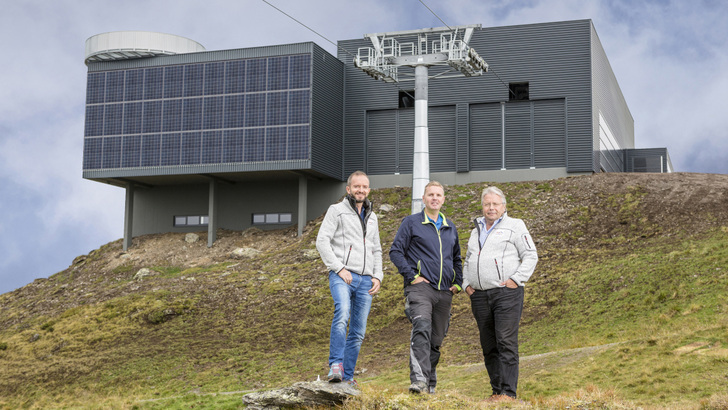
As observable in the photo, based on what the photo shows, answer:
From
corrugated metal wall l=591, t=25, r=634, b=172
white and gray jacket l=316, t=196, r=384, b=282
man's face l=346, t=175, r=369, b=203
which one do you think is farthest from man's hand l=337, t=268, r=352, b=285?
corrugated metal wall l=591, t=25, r=634, b=172

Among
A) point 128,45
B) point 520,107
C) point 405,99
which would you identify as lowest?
point 520,107

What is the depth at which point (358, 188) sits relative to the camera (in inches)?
291

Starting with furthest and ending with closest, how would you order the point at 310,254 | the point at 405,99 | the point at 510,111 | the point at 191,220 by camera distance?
1. the point at 191,220
2. the point at 405,99
3. the point at 510,111
4. the point at 310,254

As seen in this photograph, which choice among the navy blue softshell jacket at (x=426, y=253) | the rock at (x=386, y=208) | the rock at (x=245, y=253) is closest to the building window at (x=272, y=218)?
the rock at (x=245, y=253)

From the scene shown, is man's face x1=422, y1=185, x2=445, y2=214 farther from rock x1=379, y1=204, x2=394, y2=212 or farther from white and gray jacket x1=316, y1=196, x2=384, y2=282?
rock x1=379, y1=204, x2=394, y2=212

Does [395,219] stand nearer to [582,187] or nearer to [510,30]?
[582,187]

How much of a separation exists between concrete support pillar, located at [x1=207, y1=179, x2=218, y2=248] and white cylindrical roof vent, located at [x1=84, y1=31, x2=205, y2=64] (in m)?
8.20

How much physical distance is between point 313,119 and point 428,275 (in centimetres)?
2971

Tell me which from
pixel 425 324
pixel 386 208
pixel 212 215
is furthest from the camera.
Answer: pixel 212 215

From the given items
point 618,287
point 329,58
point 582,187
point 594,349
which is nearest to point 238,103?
point 329,58

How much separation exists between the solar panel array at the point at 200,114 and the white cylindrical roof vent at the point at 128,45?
982 mm

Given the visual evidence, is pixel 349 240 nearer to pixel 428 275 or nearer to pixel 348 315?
pixel 348 315

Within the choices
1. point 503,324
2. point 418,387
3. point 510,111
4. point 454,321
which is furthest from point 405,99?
point 418,387

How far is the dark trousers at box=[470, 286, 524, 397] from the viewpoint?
23.4ft
